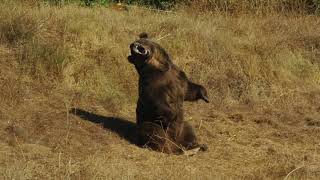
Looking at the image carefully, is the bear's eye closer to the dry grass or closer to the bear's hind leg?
the bear's hind leg

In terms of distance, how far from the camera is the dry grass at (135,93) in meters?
8.61

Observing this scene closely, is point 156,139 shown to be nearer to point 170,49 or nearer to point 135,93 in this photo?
point 135,93

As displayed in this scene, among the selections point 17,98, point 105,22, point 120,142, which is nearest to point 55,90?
point 17,98

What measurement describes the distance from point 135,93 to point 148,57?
2362 mm

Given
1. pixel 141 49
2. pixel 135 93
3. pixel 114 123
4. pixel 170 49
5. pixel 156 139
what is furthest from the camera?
pixel 170 49

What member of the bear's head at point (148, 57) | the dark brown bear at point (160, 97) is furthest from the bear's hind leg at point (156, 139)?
the bear's head at point (148, 57)

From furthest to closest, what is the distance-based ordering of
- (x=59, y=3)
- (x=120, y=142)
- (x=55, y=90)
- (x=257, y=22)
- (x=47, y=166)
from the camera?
(x=257, y=22)
(x=59, y=3)
(x=55, y=90)
(x=120, y=142)
(x=47, y=166)

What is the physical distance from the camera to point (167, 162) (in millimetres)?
8820

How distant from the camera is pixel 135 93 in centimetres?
1162

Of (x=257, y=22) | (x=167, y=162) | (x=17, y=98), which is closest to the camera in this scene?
(x=167, y=162)

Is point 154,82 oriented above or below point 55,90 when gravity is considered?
above

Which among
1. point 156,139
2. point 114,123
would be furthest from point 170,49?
point 156,139

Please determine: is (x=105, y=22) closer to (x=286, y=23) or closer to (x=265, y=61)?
(x=265, y=61)

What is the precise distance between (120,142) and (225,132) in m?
1.87
